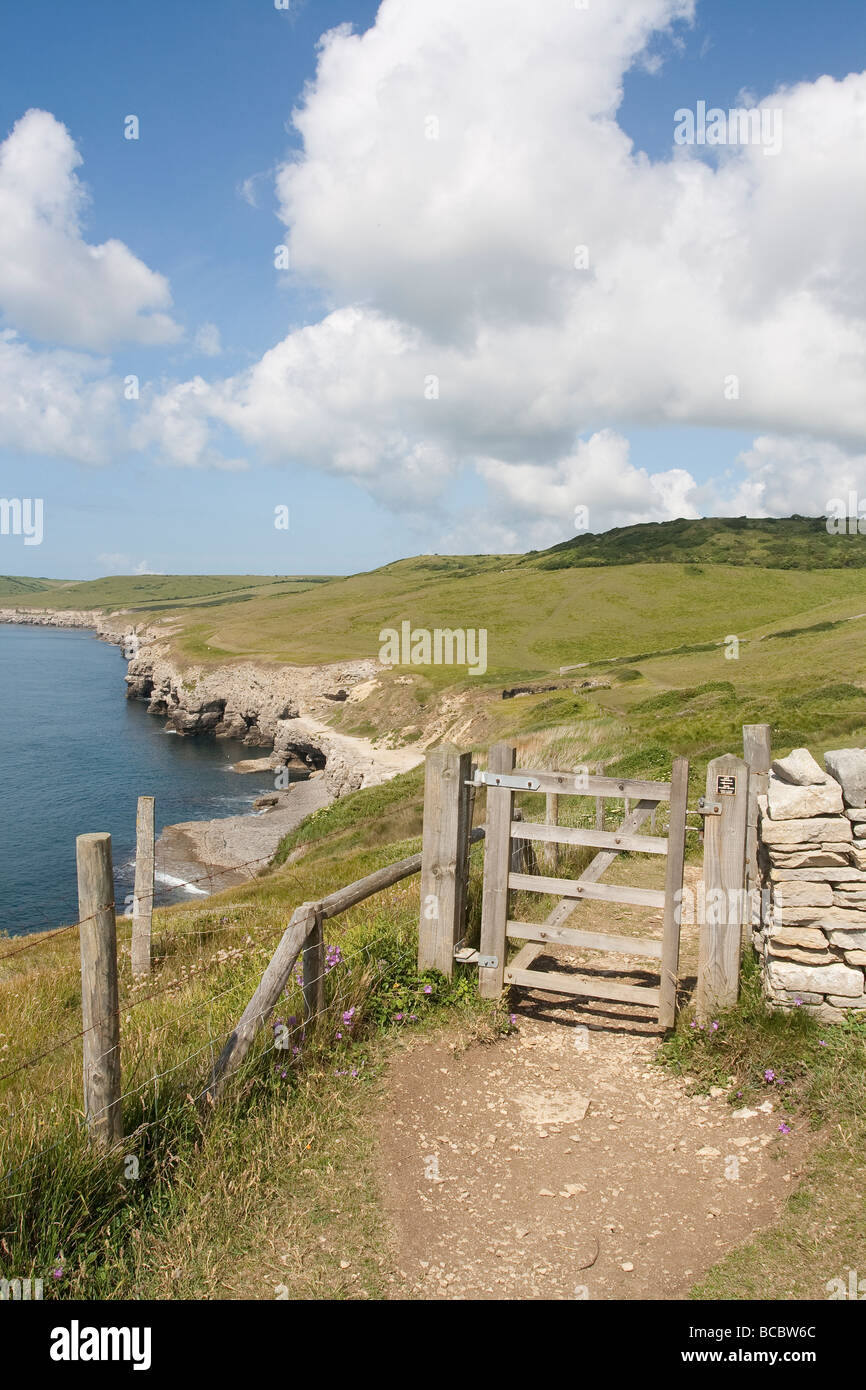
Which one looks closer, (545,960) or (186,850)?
(545,960)

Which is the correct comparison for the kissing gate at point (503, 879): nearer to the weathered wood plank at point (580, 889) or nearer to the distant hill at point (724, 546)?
the weathered wood plank at point (580, 889)

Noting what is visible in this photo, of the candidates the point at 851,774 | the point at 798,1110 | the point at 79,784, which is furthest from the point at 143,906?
the point at 79,784

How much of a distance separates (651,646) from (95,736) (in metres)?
51.9

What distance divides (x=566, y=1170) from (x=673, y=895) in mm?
2448

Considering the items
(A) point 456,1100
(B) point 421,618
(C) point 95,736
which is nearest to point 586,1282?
(A) point 456,1100

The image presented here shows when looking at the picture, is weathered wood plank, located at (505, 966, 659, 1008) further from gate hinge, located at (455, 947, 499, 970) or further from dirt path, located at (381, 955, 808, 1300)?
dirt path, located at (381, 955, 808, 1300)

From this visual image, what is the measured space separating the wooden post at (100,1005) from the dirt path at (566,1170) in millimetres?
1932

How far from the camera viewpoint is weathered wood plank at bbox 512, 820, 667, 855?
7.75 m

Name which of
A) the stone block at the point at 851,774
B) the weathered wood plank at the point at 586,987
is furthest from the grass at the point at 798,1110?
the stone block at the point at 851,774

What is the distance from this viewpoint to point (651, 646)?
79125 millimetres

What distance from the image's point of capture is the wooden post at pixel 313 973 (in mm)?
6918

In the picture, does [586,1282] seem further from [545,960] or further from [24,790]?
[24,790]

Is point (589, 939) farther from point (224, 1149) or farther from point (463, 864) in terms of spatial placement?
point (224, 1149)
